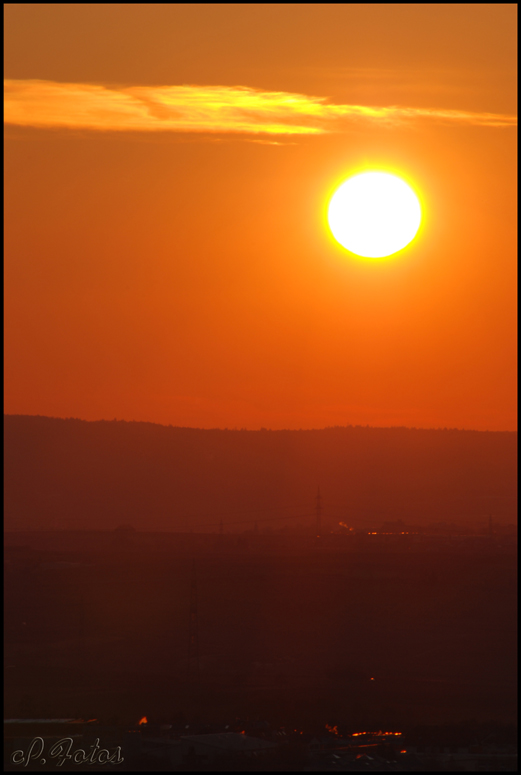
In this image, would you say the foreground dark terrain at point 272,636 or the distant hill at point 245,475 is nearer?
the foreground dark terrain at point 272,636

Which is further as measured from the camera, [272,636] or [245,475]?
[245,475]

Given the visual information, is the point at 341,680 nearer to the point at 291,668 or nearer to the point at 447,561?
the point at 291,668

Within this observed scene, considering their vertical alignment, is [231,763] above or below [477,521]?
above

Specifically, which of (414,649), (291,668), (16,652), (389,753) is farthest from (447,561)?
(389,753)

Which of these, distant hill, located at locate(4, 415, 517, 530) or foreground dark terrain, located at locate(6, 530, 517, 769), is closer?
foreground dark terrain, located at locate(6, 530, 517, 769)
